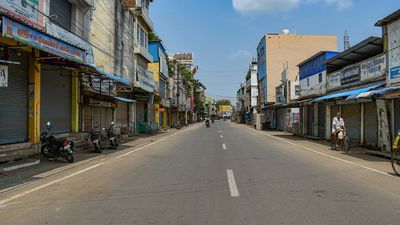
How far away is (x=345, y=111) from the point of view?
2552cm

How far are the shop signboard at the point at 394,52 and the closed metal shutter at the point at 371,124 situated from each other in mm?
3339

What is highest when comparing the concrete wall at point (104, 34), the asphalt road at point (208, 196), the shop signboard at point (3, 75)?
the concrete wall at point (104, 34)

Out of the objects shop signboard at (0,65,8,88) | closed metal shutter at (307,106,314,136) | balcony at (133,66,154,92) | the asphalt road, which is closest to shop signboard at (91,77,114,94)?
balcony at (133,66,154,92)

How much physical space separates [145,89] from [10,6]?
2412 centimetres

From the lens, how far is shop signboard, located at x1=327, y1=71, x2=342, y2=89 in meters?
25.8

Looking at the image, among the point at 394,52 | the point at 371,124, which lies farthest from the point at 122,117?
the point at 394,52

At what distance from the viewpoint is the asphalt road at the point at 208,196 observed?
6348 mm

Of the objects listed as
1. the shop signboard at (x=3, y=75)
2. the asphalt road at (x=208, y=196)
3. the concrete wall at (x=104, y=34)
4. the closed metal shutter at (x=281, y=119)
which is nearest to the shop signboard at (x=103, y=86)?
the concrete wall at (x=104, y=34)

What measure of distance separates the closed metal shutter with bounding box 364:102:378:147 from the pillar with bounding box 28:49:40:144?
53.5ft

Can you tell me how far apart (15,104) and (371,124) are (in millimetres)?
17397

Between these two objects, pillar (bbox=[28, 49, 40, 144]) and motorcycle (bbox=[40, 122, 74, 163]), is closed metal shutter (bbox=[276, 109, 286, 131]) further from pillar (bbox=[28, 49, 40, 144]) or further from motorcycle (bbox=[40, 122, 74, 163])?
motorcycle (bbox=[40, 122, 74, 163])

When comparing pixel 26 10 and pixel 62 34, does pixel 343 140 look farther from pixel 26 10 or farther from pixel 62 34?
pixel 26 10

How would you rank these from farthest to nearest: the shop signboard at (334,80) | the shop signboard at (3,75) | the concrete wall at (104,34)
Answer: the concrete wall at (104,34) < the shop signboard at (334,80) < the shop signboard at (3,75)

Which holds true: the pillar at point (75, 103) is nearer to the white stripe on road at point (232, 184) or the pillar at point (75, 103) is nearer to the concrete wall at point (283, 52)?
the white stripe on road at point (232, 184)
